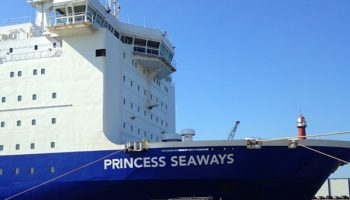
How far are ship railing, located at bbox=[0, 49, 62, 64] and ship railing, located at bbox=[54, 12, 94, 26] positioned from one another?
4.07 ft

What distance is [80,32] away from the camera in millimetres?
19047

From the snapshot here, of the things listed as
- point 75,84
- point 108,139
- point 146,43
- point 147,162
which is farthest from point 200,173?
point 146,43

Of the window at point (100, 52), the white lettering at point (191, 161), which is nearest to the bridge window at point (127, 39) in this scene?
the window at point (100, 52)

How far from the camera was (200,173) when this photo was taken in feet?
54.1

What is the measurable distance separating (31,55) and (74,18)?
2853 millimetres

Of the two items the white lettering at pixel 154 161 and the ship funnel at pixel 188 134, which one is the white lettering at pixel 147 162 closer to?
the white lettering at pixel 154 161

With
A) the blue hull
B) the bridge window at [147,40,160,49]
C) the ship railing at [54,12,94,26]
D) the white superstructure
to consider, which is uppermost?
the ship railing at [54,12,94,26]

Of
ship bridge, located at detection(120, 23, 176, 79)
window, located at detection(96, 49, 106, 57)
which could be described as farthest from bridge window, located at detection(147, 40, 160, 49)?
window, located at detection(96, 49, 106, 57)

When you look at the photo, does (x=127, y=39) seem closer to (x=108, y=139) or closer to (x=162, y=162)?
(x=108, y=139)

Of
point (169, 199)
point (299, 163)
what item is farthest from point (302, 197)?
point (169, 199)

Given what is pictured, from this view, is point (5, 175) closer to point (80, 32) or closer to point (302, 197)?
point (80, 32)

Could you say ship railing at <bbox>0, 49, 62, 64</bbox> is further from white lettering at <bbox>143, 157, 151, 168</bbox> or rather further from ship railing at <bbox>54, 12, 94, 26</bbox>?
white lettering at <bbox>143, 157, 151, 168</bbox>

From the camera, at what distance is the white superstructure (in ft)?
59.8

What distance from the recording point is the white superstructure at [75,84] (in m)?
18.2
